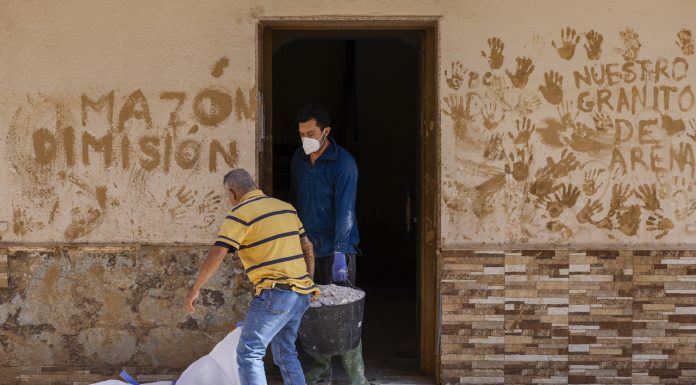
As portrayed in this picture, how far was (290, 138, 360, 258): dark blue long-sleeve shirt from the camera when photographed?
5504 millimetres

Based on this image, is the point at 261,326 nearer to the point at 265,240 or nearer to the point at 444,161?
the point at 265,240

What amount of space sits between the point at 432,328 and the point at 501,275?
27.6 inches

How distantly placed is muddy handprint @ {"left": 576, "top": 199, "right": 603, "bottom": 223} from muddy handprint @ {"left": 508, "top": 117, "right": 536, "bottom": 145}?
0.63 metres

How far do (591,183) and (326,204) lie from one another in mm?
1909

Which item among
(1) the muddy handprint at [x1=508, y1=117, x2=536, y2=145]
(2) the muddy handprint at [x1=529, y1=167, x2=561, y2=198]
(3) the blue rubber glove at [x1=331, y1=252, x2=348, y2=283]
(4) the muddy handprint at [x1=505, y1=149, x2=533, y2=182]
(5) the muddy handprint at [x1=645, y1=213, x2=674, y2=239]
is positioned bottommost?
(3) the blue rubber glove at [x1=331, y1=252, x2=348, y2=283]

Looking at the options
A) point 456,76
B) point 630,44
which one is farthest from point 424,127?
point 630,44

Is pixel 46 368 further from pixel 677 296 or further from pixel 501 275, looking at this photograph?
pixel 677 296

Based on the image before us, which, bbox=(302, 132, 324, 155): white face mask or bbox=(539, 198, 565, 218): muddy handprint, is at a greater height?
bbox=(302, 132, 324, 155): white face mask

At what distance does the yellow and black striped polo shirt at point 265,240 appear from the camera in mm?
4438

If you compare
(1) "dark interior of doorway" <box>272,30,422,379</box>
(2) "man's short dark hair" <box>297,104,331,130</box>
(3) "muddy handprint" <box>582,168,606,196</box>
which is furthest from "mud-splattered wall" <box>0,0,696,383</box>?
(1) "dark interior of doorway" <box>272,30,422,379</box>

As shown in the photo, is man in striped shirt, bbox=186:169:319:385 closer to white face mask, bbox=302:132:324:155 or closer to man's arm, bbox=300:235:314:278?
man's arm, bbox=300:235:314:278

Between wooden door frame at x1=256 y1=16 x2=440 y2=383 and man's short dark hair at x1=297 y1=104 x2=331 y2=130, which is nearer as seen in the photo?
man's short dark hair at x1=297 y1=104 x2=331 y2=130

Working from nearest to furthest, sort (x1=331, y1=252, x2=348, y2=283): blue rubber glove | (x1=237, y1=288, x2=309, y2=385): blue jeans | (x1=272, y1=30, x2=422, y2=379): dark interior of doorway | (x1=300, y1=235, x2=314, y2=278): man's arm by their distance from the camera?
(x1=237, y1=288, x2=309, y2=385): blue jeans
(x1=300, y1=235, x2=314, y2=278): man's arm
(x1=331, y1=252, x2=348, y2=283): blue rubber glove
(x1=272, y1=30, x2=422, y2=379): dark interior of doorway

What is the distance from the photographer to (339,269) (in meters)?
5.41
